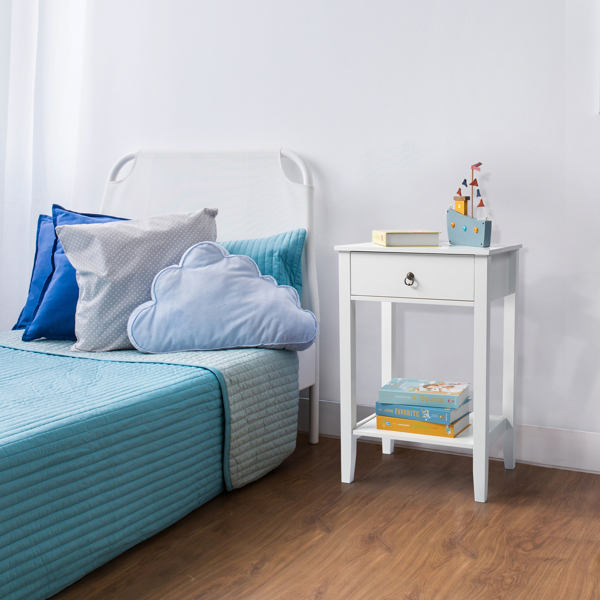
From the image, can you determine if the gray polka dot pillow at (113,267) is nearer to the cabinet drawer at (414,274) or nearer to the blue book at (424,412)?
the cabinet drawer at (414,274)

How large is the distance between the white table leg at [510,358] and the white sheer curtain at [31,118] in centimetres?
165

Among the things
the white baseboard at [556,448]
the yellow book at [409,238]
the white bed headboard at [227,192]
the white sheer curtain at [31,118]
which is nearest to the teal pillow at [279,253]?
the white bed headboard at [227,192]

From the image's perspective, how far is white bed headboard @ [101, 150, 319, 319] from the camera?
80.3 inches

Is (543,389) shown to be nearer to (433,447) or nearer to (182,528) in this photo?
(433,447)

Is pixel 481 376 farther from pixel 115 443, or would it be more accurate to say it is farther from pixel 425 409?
pixel 115 443

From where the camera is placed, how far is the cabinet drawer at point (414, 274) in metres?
1.52

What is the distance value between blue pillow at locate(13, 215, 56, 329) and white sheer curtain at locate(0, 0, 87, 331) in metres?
0.47

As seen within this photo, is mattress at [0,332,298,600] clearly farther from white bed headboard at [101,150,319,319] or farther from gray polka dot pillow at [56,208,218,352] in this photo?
white bed headboard at [101,150,319,319]

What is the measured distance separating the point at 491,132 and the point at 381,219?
0.40m

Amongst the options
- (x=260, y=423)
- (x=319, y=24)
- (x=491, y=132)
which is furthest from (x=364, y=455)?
(x=319, y=24)

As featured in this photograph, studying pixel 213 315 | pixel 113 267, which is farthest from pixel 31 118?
pixel 213 315

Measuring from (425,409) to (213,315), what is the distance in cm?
58

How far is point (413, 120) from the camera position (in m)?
1.94

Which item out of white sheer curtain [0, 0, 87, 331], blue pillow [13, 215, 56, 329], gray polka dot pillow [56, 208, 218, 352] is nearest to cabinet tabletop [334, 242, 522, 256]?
gray polka dot pillow [56, 208, 218, 352]
